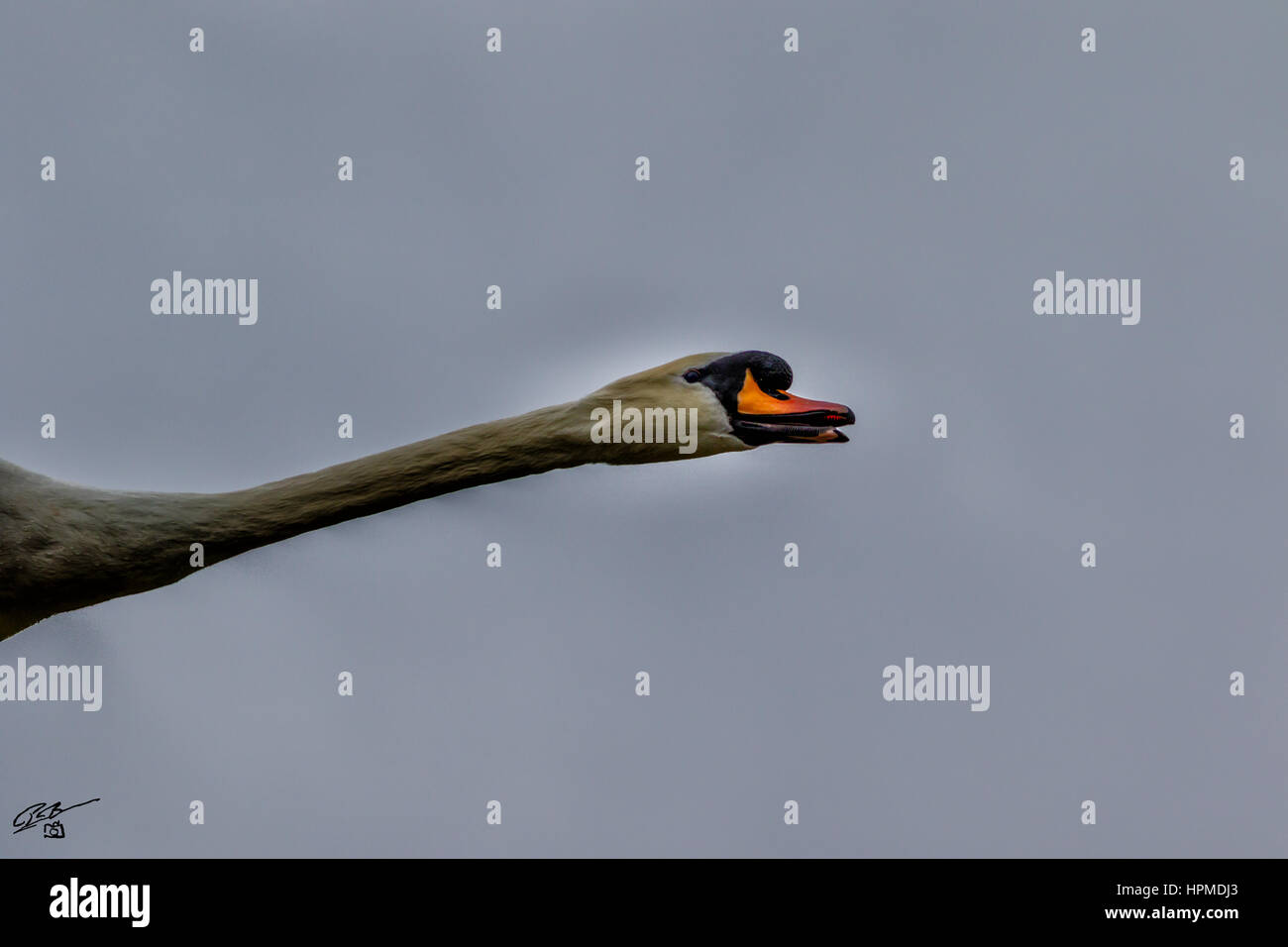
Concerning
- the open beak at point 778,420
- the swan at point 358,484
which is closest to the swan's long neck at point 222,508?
the swan at point 358,484

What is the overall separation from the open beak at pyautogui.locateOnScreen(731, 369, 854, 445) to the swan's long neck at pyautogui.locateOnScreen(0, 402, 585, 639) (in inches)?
15.9

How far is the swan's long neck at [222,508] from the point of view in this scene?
325 cm

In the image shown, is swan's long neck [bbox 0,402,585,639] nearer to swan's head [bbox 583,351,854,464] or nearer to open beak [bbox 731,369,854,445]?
swan's head [bbox 583,351,854,464]

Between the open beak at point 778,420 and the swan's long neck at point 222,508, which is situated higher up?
the open beak at point 778,420

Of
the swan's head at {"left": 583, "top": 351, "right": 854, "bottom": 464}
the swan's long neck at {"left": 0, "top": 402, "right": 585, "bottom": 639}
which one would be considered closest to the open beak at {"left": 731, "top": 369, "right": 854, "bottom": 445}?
the swan's head at {"left": 583, "top": 351, "right": 854, "bottom": 464}

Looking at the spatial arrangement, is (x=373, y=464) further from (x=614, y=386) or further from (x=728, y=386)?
(x=728, y=386)

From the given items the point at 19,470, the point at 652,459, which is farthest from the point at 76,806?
the point at 652,459

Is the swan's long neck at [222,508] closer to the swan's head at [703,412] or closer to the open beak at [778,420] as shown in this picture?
the swan's head at [703,412]

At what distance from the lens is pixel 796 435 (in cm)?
330

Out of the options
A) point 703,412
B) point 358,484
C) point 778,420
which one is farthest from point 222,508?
point 778,420

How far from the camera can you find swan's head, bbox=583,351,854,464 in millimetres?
3283

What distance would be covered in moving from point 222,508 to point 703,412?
1243 mm

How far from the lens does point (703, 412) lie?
330cm

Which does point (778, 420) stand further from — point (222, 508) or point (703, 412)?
point (222, 508)
